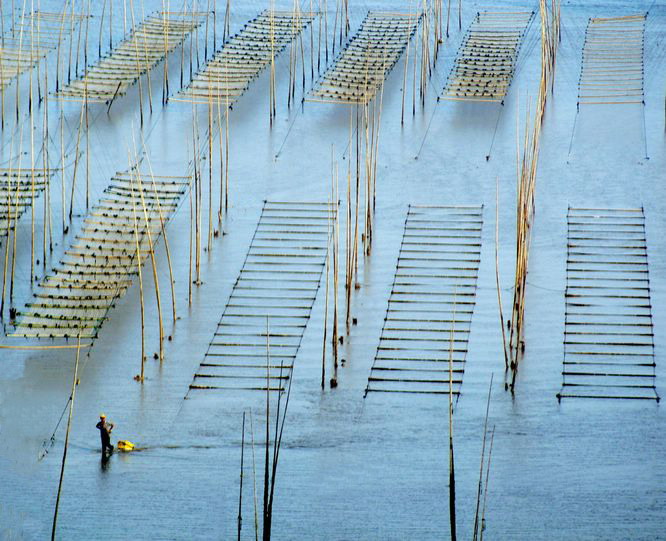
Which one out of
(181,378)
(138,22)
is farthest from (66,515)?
(138,22)

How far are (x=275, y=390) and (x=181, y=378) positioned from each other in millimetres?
775

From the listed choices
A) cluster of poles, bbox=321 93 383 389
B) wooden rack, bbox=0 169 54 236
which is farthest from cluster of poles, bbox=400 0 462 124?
wooden rack, bbox=0 169 54 236

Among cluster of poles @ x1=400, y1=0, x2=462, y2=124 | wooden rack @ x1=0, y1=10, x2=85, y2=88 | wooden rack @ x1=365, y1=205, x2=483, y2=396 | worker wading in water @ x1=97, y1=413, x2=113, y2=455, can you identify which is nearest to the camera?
worker wading in water @ x1=97, y1=413, x2=113, y2=455

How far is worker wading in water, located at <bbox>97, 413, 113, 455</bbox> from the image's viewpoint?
8.95 meters

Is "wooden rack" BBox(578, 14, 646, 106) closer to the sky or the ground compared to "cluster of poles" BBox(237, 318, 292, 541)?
closer to the sky

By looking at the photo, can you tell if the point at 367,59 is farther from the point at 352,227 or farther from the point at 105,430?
the point at 105,430

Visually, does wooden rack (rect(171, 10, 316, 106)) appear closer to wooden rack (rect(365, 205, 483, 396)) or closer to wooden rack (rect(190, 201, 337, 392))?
wooden rack (rect(190, 201, 337, 392))

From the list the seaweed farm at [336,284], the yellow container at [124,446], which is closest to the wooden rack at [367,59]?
the seaweed farm at [336,284]

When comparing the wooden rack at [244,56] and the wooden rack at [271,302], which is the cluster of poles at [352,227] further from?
the wooden rack at [244,56]

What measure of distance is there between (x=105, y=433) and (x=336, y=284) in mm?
2037

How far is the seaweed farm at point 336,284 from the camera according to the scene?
28.6ft

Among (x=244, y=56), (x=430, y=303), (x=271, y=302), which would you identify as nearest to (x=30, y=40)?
(x=244, y=56)

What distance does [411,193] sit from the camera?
12859mm

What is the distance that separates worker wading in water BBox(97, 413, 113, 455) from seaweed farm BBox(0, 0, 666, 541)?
0.02 meters
